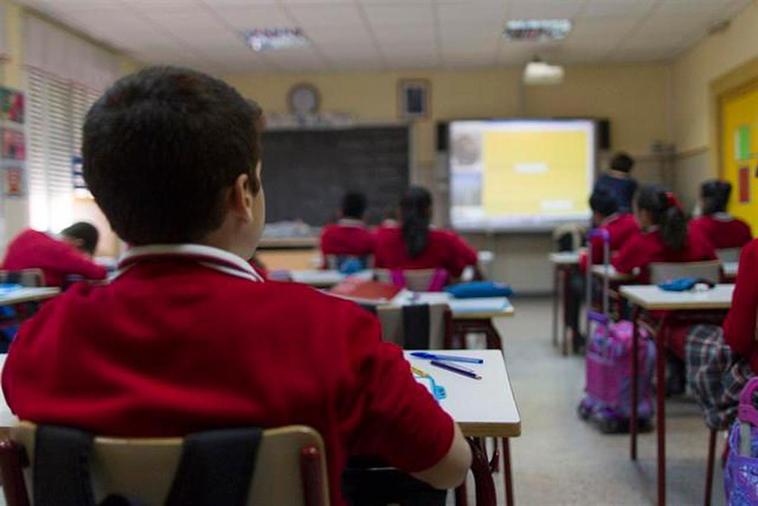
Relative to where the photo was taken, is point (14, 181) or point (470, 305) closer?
point (470, 305)

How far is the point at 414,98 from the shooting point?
802 centimetres

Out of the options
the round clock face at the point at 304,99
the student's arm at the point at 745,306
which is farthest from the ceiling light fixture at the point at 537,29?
the student's arm at the point at 745,306

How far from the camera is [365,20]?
19.5ft

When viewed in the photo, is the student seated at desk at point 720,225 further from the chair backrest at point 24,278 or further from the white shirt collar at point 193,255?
the white shirt collar at point 193,255

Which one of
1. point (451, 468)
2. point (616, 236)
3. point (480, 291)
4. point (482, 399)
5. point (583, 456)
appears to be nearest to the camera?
point (451, 468)

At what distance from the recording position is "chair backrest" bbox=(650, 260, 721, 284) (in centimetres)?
349

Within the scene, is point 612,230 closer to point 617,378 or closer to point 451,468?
point 617,378

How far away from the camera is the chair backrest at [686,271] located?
11.5ft

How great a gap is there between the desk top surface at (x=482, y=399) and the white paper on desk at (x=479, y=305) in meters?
0.85

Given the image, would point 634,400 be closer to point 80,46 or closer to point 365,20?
point 365,20

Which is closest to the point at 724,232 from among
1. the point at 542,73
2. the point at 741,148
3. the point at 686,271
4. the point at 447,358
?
the point at 686,271

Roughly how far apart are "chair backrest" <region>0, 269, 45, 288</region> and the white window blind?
1971mm

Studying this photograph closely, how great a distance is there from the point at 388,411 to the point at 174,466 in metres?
0.24

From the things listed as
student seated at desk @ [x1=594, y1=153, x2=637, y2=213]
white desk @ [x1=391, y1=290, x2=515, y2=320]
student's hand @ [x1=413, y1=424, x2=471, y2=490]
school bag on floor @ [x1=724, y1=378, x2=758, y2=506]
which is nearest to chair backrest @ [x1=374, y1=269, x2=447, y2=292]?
white desk @ [x1=391, y1=290, x2=515, y2=320]
